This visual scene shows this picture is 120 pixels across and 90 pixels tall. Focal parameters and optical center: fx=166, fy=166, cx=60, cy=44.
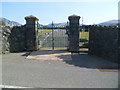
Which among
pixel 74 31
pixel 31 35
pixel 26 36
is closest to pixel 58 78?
pixel 74 31

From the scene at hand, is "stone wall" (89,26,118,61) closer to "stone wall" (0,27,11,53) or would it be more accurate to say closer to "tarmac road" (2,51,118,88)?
"tarmac road" (2,51,118,88)

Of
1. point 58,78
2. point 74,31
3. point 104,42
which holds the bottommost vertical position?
point 58,78

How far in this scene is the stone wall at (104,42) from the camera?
8750 mm

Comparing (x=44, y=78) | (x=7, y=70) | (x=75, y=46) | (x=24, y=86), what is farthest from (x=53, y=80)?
(x=75, y=46)

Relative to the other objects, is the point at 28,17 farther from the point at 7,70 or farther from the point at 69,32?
the point at 7,70

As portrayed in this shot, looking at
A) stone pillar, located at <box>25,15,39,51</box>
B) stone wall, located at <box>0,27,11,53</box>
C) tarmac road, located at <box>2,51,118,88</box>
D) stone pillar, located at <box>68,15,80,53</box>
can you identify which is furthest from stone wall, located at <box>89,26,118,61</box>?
stone wall, located at <box>0,27,11,53</box>

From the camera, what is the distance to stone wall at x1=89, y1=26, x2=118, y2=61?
28.7ft

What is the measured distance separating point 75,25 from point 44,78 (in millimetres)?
6608

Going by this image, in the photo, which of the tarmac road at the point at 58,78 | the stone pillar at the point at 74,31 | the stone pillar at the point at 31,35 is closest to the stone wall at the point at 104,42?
the stone pillar at the point at 74,31

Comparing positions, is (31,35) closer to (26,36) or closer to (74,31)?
(26,36)

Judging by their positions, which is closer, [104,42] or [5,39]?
[104,42]

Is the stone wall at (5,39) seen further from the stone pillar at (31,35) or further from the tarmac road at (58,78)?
the tarmac road at (58,78)

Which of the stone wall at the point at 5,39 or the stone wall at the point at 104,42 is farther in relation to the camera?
the stone wall at the point at 5,39

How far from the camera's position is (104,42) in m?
9.66
